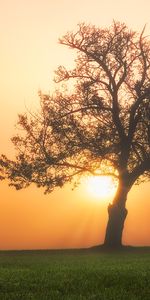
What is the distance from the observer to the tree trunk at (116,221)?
48.0 metres

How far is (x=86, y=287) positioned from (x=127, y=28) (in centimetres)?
3236

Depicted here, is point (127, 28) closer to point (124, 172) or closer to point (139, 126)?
point (139, 126)

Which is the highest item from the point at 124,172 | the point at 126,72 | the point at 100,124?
the point at 126,72

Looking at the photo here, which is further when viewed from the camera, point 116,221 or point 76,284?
point 116,221

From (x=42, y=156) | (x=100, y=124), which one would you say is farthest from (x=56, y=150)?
(x=100, y=124)

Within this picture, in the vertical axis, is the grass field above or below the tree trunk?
below

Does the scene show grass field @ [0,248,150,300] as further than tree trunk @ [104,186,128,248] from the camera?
No

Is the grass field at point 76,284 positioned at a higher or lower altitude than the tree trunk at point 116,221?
lower

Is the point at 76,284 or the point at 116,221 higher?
the point at 116,221

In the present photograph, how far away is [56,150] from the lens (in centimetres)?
4819

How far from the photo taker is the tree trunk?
47969 mm

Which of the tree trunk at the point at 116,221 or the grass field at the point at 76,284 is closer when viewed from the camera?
the grass field at the point at 76,284

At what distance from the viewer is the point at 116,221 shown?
4797cm

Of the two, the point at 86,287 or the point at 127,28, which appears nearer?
the point at 86,287
